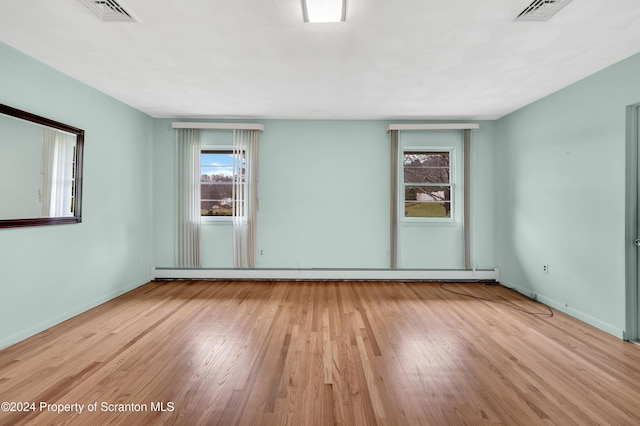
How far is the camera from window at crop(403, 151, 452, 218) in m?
4.99

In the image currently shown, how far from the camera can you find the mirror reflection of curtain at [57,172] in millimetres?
2908

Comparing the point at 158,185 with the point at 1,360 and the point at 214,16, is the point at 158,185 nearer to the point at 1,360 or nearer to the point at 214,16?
the point at 1,360

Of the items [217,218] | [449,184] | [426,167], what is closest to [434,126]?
[426,167]

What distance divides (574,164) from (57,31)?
531cm

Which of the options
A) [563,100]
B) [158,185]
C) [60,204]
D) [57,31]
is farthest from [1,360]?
[563,100]

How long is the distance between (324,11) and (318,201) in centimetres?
313

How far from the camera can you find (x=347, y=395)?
189 cm

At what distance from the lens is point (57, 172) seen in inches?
121

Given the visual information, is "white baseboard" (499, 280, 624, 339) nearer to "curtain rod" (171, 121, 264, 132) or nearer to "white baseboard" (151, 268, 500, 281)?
"white baseboard" (151, 268, 500, 281)

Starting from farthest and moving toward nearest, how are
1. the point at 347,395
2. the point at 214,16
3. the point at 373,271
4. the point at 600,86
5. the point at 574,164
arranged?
the point at 373,271 → the point at 574,164 → the point at 600,86 → the point at 214,16 → the point at 347,395

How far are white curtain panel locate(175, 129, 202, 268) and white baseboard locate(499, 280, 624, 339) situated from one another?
5071mm

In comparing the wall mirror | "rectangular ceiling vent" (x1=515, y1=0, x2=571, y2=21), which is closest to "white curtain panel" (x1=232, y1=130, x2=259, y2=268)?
the wall mirror

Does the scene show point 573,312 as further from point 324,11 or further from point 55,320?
point 55,320

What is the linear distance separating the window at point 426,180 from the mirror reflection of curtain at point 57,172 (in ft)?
15.2
